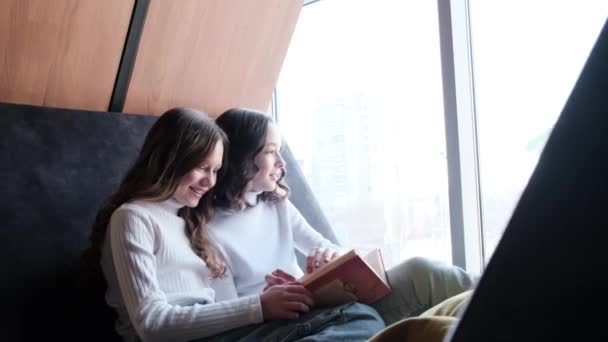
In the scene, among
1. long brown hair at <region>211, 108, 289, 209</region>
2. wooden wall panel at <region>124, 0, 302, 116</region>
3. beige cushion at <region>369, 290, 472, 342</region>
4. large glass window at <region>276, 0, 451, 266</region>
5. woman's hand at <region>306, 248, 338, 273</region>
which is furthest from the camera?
large glass window at <region>276, 0, 451, 266</region>

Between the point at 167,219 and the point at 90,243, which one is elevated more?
the point at 167,219

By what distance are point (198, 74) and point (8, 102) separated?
51cm

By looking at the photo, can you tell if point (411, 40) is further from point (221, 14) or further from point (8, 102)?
point (8, 102)

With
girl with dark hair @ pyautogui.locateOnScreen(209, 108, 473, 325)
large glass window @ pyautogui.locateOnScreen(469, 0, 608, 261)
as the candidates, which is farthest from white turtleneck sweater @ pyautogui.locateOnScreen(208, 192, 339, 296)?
large glass window @ pyautogui.locateOnScreen(469, 0, 608, 261)

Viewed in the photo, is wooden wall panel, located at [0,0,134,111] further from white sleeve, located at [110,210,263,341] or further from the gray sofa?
white sleeve, located at [110,210,263,341]

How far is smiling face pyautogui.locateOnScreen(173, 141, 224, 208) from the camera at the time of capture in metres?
1.07

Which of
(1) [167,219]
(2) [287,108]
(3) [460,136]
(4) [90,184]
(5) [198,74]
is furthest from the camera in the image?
(2) [287,108]

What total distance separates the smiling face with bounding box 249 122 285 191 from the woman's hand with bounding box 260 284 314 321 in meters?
0.37

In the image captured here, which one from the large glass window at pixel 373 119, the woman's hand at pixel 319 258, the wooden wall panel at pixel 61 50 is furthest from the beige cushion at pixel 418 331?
the wooden wall panel at pixel 61 50

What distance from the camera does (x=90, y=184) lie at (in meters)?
1.16

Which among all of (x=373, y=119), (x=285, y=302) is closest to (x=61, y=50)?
(x=285, y=302)

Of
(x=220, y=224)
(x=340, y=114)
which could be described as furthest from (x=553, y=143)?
(x=340, y=114)

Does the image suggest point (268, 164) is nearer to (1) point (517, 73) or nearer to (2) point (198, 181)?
(2) point (198, 181)

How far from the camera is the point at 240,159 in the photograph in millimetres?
1240
